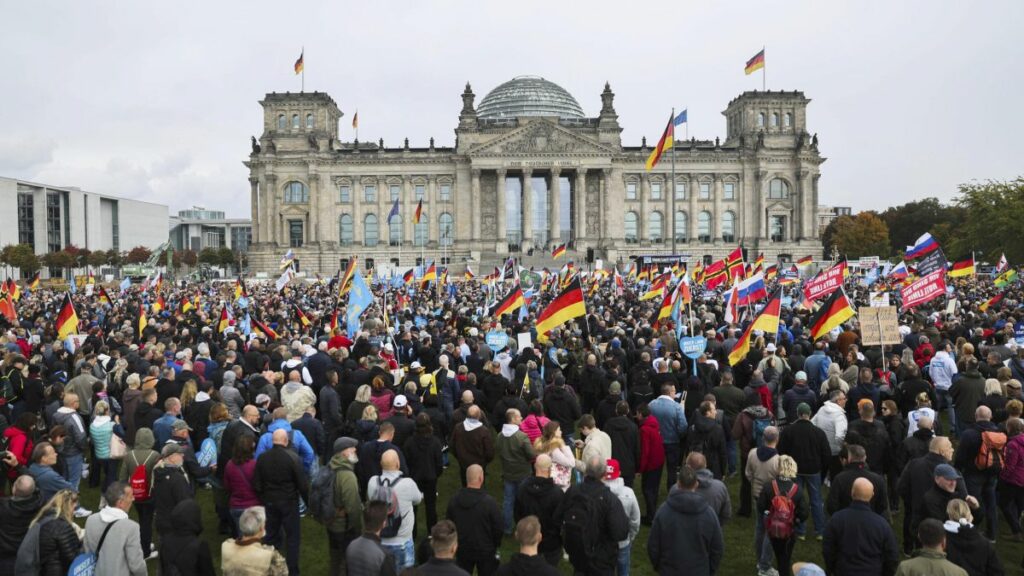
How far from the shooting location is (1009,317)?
19.2 m

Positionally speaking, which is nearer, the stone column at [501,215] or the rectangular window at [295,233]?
the stone column at [501,215]

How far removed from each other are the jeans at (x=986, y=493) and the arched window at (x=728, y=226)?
8090cm

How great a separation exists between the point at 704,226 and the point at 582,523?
278 ft

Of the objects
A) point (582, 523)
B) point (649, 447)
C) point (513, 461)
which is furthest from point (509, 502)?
point (582, 523)

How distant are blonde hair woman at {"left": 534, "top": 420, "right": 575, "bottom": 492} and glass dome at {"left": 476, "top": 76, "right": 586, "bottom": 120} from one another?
9608cm

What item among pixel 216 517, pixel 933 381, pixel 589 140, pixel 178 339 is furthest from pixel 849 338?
Answer: pixel 589 140

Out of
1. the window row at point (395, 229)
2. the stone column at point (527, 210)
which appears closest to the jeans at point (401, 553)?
the stone column at point (527, 210)

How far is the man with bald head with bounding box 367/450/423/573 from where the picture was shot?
23.6 feet

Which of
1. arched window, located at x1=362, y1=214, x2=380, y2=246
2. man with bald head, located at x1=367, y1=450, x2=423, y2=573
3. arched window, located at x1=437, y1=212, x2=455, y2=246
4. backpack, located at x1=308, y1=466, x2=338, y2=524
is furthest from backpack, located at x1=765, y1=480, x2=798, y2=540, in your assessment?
arched window, located at x1=362, y1=214, x2=380, y2=246

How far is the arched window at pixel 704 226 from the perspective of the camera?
288 ft

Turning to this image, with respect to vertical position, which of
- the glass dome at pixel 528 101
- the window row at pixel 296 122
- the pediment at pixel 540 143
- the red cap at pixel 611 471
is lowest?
the red cap at pixel 611 471

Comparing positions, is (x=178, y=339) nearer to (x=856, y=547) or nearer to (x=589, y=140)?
(x=856, y=547)

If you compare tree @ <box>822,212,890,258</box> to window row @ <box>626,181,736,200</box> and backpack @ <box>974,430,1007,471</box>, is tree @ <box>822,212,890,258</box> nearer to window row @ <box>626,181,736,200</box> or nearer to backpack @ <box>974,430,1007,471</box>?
window row @ <box>626,181,736,200</box>

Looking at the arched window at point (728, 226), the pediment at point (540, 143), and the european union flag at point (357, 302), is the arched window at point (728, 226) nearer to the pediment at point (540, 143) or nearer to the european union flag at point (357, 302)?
the pediment at point (540, 143)
